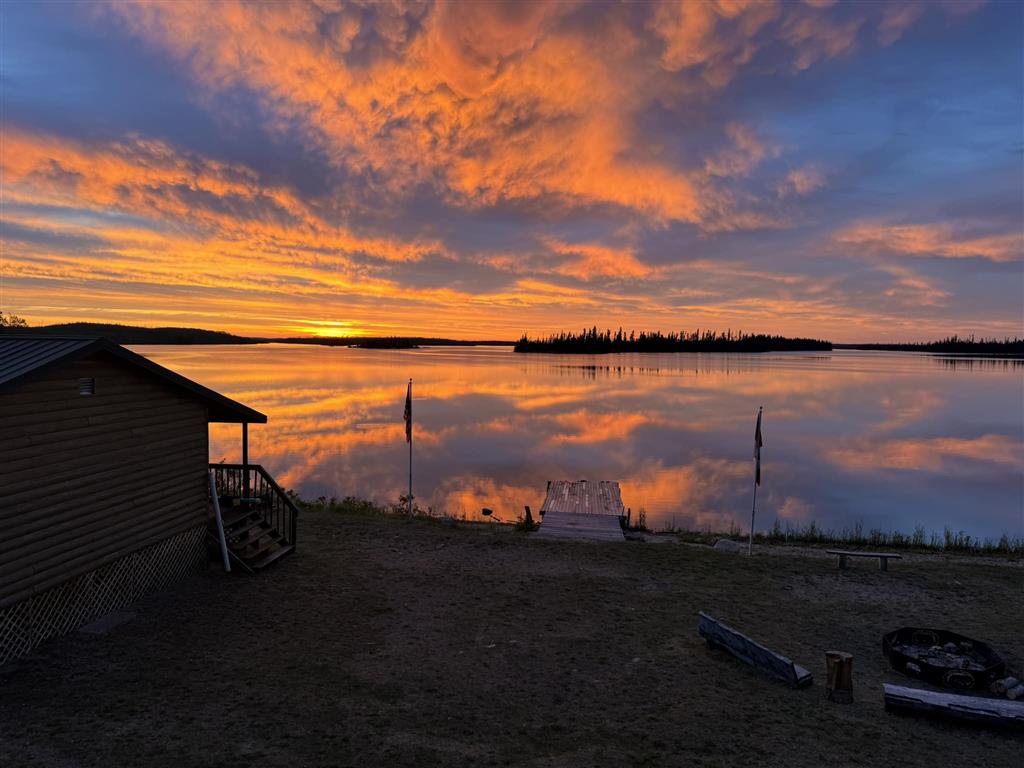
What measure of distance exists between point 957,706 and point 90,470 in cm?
1451

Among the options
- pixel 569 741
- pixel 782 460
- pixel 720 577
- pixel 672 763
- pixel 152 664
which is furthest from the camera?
pixel 782 460

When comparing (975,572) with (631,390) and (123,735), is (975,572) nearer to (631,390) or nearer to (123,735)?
(123,735)

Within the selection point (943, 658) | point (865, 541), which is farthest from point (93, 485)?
point (865, 541)

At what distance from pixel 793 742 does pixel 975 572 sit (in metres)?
11.6

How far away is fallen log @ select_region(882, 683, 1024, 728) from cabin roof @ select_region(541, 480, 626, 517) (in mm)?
14146

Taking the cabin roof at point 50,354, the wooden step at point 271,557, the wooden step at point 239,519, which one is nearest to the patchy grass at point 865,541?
the wooden step at point 271,557

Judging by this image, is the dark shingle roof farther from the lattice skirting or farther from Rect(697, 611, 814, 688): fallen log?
Rect(697, 611, 814, 688): fallen log

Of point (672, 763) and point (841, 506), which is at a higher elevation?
point (672, 763)

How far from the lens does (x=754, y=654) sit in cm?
982

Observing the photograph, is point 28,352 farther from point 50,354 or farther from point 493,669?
point 493,669

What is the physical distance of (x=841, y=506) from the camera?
30.4 m

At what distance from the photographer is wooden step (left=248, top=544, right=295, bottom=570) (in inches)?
564

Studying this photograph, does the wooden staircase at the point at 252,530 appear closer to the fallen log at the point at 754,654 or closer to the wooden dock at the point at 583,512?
the wooden dock at the point at 583,512

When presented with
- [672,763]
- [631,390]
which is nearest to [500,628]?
[672,763]
